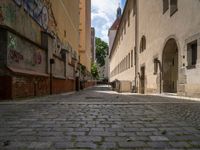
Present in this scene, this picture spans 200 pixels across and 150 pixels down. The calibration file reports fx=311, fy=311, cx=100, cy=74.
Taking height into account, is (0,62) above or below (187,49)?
below

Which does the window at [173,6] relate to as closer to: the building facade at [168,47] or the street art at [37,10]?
the building facade at [168,47]

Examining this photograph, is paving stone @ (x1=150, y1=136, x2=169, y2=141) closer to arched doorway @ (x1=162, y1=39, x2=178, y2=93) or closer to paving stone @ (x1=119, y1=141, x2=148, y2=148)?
paving stone @ (x1=119, y1=141, x2=148, y2=148)

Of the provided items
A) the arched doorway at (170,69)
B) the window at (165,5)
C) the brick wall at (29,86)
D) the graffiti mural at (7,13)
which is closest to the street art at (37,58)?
the brick wall at (29,86)

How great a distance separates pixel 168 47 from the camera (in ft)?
60.7

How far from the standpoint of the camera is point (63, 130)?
15.9ft

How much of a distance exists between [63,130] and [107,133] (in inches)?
28.3

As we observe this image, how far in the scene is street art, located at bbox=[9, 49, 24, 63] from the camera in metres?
10.6

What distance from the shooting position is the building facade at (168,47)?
1379 cm

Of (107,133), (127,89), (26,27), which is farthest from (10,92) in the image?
(127,89)

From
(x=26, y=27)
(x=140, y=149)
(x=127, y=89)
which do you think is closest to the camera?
(x=140, y=149)

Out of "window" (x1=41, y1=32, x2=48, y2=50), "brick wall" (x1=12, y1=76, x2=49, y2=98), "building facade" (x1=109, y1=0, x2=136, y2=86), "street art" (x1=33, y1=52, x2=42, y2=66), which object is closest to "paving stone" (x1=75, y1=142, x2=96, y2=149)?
"brick wall" (x1=12, y1=76, x2=49, y2=98)

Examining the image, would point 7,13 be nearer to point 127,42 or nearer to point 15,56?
point 15,56

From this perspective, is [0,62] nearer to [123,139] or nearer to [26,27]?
[26,27]

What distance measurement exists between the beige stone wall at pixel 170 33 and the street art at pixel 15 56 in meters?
7.17
